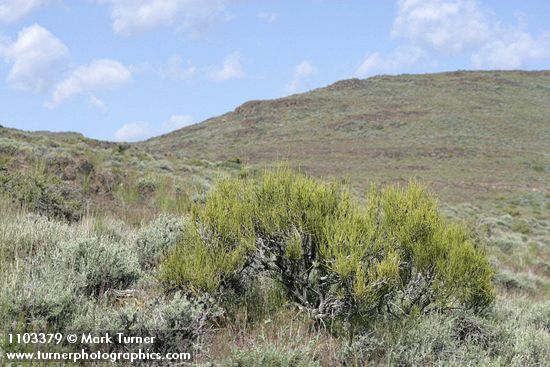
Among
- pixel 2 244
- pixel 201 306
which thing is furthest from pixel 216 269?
pixel 2 244

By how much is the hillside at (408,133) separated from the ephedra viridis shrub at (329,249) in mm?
28893

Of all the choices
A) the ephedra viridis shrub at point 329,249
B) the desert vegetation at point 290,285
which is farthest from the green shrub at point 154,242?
the ephedra viridis shrub at point 329,249

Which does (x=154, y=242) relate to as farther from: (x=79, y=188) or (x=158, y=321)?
(x=79, y=188)

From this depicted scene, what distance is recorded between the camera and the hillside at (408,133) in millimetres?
42906

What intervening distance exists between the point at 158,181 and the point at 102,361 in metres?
10.2

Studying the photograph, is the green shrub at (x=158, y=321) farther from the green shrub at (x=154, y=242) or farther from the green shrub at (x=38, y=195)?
the green shrub at (x=38, y=195)

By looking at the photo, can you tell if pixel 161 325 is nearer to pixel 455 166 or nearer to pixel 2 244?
pixel 2 244

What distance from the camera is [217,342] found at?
4277mm

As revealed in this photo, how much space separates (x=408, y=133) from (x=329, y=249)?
56.2 meters

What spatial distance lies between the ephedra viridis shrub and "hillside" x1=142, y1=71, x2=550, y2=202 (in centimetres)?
2889

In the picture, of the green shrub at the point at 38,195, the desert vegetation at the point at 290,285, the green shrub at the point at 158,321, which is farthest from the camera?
the green shrub at the point at 38,195

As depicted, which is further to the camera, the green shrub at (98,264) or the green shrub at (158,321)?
the green shrub at (98,264)

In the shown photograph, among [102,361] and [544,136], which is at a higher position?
[544,136]

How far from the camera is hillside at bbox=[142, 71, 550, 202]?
42.9 m
